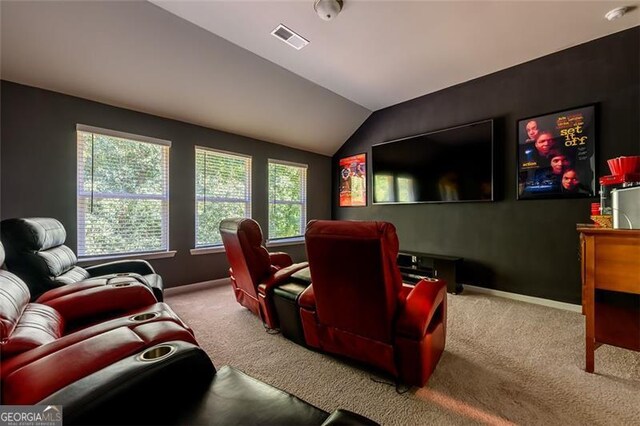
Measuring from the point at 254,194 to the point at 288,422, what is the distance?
3.96 metres

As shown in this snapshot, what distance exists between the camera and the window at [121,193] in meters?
2.95

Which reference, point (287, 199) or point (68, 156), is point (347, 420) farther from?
point (287, 199)

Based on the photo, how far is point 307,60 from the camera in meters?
3.20

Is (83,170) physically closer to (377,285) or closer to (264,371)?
(264,371)

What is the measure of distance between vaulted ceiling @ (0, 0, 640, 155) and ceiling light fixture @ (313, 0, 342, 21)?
77 millimetres

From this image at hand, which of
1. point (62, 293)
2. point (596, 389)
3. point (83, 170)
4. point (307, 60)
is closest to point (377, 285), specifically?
point (596, 389)

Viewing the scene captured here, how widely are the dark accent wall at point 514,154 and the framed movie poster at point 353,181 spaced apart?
3.37 feet

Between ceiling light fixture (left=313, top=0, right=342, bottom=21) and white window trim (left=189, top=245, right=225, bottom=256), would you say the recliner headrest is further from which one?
ceiling light fixture (left=313, top=0, right=342, bottom=21)

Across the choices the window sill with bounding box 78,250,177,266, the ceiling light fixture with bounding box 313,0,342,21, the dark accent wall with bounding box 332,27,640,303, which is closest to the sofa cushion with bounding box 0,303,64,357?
the window sill with bounding box 78,250,177,266

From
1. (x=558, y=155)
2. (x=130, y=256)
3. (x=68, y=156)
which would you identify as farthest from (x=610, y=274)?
(x=68, y=156)

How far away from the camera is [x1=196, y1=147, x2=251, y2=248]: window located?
151 inches


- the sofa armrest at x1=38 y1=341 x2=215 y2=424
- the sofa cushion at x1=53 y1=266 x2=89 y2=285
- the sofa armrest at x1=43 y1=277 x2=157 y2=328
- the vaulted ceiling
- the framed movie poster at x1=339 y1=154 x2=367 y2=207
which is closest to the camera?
the sofa armrest at x1=38 y1=341 x2=215 y2=424

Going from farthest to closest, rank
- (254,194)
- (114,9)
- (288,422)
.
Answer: (254,194), (114,9), (288,422)

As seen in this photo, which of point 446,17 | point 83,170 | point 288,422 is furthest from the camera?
point 83,170
